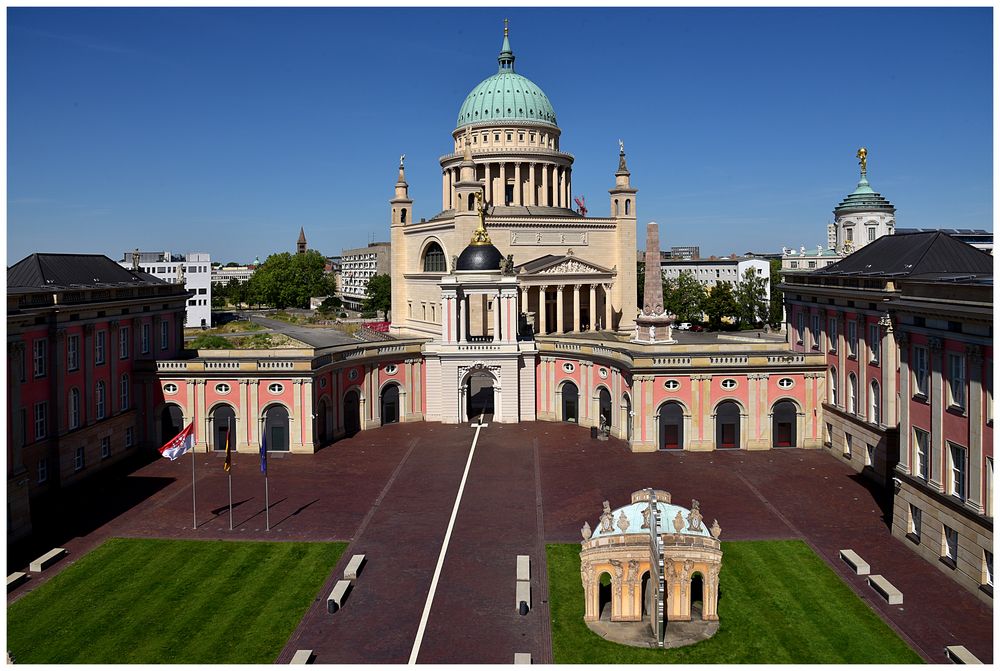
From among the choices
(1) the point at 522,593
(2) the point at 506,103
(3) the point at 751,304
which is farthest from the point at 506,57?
(1) the point at 522,593

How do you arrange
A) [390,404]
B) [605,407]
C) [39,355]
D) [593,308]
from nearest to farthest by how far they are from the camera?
[39,355]
[605,407]
[390,404]
[593,308]

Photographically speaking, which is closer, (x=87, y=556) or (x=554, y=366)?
A: (x=87, y=556)

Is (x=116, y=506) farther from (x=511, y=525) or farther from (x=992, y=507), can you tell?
(x=992, y=507)

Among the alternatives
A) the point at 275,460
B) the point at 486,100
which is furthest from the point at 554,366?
the point at 486,100

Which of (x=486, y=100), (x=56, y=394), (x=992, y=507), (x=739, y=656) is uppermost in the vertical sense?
(x=486, y=100)

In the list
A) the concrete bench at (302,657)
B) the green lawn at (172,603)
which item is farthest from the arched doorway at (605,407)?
the concrete bench at (302,657)

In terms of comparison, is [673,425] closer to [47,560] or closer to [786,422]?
[786,422]
